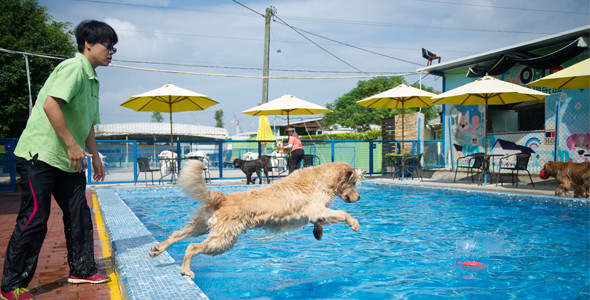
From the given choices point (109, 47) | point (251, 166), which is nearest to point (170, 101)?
point (251, 166)

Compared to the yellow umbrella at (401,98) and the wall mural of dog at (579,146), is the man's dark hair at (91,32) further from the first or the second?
the wall mural of dog at (579,146)

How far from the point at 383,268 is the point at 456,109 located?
1267 cm

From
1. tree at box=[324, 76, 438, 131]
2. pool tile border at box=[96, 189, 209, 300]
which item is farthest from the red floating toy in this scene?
tree at box=[324, 76, 438, 131]

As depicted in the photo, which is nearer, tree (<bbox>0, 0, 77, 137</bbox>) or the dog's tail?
the dog's tail

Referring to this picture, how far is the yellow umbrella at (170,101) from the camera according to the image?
11383 millimetres

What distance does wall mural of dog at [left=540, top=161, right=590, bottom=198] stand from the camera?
300 inches

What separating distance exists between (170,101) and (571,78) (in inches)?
443

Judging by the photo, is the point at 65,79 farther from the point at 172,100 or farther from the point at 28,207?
the point at 172,100

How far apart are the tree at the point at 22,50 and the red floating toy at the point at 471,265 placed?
2296 centimetres

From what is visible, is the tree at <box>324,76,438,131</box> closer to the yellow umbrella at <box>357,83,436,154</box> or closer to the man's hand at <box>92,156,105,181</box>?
the yellow umbrella at <box>357,83,436,154</box>

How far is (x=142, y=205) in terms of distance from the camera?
350 inches

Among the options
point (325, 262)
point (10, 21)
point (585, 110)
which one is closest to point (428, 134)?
point (585, 110)

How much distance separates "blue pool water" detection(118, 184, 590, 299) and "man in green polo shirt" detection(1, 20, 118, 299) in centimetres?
101

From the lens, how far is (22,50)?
69.1 ft
